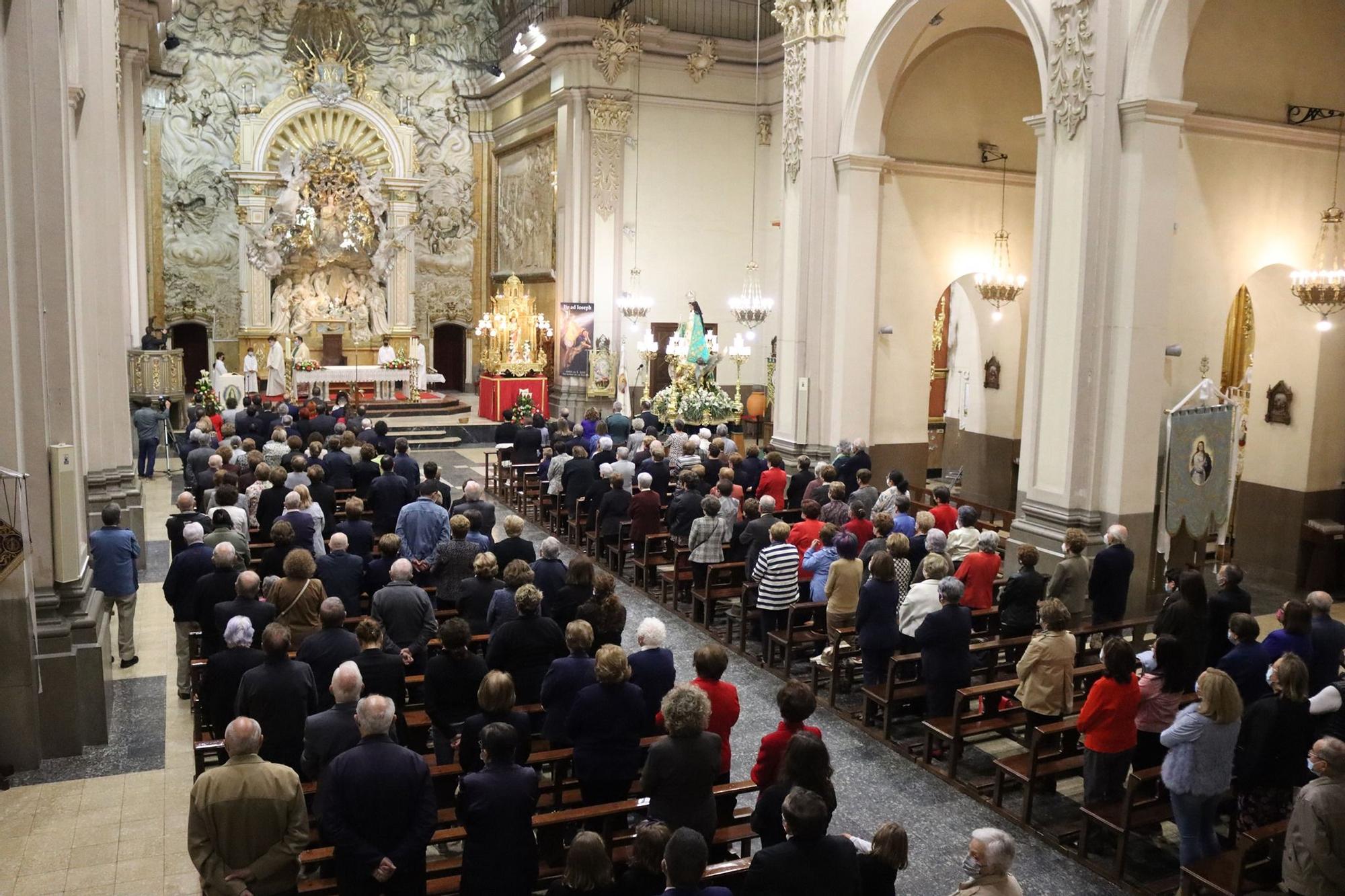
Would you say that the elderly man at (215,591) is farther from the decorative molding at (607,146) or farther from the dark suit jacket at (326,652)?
the decorative molding at (607,146)

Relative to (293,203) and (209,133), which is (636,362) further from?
(209,133)

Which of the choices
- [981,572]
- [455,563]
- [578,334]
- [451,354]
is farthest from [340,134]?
[981,572]

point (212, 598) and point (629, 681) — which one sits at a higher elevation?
point (212, 598)

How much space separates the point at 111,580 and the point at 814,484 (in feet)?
Answer: 22.9

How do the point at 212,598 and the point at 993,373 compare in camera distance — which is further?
the point at 993,373

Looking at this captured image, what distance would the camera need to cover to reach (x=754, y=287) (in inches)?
776

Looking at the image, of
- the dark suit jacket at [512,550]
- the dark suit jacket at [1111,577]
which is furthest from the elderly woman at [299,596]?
the dark suit jacket at [1111,577]

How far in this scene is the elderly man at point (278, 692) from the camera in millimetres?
5785

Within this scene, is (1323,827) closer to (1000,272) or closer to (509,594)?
(509,594)

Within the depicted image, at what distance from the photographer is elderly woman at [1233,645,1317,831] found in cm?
584

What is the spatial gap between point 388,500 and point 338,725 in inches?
238

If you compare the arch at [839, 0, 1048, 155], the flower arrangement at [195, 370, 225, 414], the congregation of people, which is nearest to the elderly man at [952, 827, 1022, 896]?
the congregation of people

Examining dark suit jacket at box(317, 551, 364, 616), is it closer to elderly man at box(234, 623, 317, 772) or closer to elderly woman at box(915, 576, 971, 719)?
elderly man at box(234, 623, 317, 772)

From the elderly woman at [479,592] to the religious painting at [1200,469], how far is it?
716 centimetres
